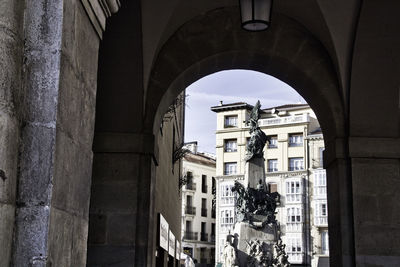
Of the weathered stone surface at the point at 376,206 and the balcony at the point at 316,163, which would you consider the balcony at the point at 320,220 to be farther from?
the weathered stone surface at the point at 376,206

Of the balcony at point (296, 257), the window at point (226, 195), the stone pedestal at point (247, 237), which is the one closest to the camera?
the stone pedestal at point (247, 237)

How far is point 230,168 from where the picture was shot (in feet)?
197

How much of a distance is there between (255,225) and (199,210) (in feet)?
153

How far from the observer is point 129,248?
7992mm

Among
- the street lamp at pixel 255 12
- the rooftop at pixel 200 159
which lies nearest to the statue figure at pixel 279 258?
the street lamp at pixel 255 12

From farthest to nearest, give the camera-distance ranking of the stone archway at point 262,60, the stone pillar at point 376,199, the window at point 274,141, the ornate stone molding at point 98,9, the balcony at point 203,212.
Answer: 1. the balcony at point 203,212
2. the window at point 274,141
3. the stone archway at point 262,60
4. the stone pillar at point 376,199
5. the ornate stone molding at point 98,9

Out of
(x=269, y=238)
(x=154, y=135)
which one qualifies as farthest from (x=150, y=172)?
(x=269, y=238)

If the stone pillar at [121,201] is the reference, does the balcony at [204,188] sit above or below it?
above

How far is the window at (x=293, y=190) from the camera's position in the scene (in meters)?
54.7

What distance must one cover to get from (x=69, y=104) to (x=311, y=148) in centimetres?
5322

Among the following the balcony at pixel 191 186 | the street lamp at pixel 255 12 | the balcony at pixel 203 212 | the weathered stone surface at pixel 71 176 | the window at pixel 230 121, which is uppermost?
the window at pixel 230 121

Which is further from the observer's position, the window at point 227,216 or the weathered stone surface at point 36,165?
the window at point 227,216

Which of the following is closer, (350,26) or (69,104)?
(69,104)

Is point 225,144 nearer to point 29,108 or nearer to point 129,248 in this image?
point 129,248
